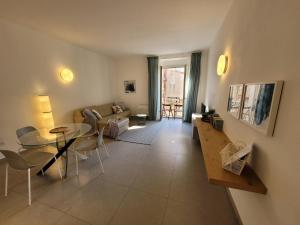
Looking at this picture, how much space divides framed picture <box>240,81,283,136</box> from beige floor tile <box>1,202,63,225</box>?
223 centimetres

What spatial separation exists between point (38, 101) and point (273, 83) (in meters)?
3.96

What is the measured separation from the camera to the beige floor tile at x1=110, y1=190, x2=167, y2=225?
54.9 inches

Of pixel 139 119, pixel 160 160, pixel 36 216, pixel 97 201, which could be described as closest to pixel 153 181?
pixel 160 160

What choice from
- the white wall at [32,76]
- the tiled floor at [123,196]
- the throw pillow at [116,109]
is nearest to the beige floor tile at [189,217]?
the tiled floor at [123,196]

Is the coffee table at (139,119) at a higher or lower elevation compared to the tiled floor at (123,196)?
higher

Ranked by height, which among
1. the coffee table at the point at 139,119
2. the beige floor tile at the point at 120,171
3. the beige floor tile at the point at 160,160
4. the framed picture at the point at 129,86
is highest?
the framed picture at the point at 129,86

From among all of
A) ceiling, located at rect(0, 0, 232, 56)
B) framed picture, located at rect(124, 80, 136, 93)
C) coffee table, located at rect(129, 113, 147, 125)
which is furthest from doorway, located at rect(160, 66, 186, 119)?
ceiling, located at rect(0, 0, 232, 56)

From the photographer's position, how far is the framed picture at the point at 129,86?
18.7ft

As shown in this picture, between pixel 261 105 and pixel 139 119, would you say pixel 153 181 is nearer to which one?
pixel 261 105

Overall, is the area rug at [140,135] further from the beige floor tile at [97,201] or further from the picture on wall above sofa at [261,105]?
the picture on wall above sofa at [261,105]

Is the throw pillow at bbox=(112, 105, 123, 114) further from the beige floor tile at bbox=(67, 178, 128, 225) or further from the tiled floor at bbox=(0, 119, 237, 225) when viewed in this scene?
the beige floor tile at bbox=(67, 178, 128, 225)

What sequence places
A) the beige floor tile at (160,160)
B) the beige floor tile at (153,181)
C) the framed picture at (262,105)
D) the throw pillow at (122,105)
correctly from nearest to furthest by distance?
1. the framed picture at (262,105)
2. the beige floor tile at (153,181)
3. the beige floor tile at (160,160)
4. the throw pillow at (122,105)

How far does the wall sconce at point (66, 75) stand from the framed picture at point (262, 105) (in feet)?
13.6

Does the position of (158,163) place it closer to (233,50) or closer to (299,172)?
(299,172)
